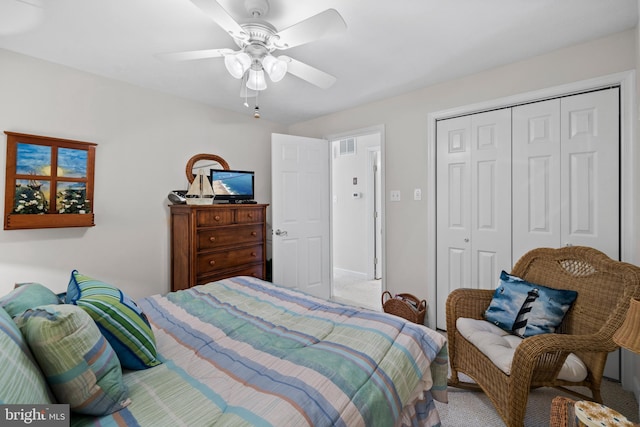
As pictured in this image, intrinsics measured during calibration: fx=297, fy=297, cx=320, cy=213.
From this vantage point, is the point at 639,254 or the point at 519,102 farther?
the point at 519,102

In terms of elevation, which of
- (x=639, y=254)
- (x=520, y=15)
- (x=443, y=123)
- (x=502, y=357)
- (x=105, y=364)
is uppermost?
(x=520, y=15)

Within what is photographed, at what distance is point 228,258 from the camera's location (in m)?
3.04

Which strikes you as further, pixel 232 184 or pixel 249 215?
pixel 232 184

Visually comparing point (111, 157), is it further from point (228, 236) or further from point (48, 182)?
point (228, 236)

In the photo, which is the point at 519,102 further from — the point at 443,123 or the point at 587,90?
the point at 443,123

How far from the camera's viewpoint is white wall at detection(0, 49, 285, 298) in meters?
2.25

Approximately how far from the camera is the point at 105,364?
3.00 ft

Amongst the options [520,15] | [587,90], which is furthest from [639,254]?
[520,15]

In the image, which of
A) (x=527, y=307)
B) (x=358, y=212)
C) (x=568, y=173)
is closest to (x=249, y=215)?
(x=358, y=212)

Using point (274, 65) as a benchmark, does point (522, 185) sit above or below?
below

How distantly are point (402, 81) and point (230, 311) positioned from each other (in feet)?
8.12

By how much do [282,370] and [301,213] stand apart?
8.71 ft

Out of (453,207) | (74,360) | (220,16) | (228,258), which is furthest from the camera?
(228,258)

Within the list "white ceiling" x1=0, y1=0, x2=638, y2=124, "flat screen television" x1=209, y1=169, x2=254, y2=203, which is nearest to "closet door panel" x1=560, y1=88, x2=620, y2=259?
"white ceiling" x1=0, y1=0, x2=638, y2=124
